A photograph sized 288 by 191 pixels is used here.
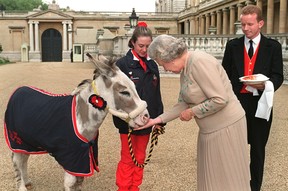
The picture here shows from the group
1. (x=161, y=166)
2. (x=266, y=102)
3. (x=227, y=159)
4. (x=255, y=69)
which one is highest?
(x=255, y=69)

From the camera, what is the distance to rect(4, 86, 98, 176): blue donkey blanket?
3.48 metres

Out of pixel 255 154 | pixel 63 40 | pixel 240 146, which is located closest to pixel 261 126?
pixel 255 154

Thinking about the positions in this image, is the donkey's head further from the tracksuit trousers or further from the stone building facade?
the stone building facade

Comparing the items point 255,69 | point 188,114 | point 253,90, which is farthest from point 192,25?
point 188,114

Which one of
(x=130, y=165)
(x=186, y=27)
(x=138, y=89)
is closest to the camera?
(x=138, y=89)

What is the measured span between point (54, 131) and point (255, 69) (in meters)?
2.02

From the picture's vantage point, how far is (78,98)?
3539mm

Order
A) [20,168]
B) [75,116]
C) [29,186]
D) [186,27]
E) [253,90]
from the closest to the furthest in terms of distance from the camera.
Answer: [75,116] < [253,90] < [20,168] < [29,186] < [186,27]

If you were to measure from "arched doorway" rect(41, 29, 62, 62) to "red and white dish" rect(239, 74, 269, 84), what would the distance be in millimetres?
54167

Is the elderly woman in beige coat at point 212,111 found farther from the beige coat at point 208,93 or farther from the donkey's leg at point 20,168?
the donkey's leg at point 20,168

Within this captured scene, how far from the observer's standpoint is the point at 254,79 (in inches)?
139

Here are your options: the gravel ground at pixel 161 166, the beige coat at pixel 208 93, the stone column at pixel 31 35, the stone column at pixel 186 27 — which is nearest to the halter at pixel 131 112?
the beige coat at pixel 208 93

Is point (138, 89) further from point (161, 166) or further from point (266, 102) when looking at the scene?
point (161, 166)

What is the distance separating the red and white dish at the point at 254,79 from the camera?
348 cm
